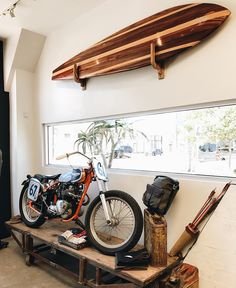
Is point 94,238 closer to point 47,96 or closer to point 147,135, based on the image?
point 147,135

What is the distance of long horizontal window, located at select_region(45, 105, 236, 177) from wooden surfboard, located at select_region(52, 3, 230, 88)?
1.93 ft

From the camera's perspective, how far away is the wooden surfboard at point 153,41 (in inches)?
87.4

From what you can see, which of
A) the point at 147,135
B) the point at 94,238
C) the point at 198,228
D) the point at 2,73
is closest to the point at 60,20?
the point at 2,73

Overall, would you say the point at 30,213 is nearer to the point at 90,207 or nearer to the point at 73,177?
the point at 73,177

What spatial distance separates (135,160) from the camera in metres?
3.11

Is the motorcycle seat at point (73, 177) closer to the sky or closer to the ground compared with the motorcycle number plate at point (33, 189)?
closer to the sky

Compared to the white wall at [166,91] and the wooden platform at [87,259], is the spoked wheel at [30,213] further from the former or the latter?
the white wall at [166,91]

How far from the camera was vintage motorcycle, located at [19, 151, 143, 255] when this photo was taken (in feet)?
8.31

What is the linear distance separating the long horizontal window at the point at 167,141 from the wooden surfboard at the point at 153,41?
587 millimetres

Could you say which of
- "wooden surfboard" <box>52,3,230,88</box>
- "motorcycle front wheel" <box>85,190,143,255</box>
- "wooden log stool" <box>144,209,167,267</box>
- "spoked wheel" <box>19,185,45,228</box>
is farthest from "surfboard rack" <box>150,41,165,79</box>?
"spoked wheel" <box>19,185,45,228</box>

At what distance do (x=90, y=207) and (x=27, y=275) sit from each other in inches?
42.8

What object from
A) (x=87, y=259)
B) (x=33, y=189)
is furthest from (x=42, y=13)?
(x=87, y=259)

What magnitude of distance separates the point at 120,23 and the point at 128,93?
0.84 m

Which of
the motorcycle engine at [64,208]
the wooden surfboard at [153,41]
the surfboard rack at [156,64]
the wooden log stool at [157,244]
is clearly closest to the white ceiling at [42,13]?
the wooden surfboard at [153,41]
